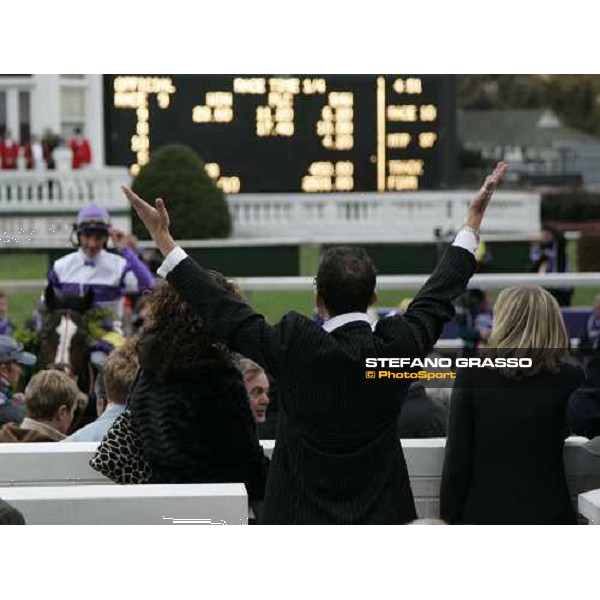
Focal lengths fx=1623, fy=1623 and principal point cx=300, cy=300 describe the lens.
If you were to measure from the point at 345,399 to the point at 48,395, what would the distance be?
1.43 meters

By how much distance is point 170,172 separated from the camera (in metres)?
7.23

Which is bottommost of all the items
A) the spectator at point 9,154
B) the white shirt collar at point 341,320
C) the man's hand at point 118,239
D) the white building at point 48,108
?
the man's hand at point 118,239

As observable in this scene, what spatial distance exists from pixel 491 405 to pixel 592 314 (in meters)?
4.30

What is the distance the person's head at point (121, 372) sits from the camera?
5.24m

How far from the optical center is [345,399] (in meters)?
4.29

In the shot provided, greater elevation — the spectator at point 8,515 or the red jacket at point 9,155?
the red jacket at point 9,155

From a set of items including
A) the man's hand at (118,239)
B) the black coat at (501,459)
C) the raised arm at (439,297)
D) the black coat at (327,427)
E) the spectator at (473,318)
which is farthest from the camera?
the man's hand at (118,239)

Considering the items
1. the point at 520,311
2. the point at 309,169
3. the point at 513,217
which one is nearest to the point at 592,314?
the point at 309,169

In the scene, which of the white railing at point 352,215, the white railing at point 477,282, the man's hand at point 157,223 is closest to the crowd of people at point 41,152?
the white railing at point 352,215

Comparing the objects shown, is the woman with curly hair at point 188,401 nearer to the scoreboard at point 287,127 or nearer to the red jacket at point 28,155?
the scoreboard at point 287,127

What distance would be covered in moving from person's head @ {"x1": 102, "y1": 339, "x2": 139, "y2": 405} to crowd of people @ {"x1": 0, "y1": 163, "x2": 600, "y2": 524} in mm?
324

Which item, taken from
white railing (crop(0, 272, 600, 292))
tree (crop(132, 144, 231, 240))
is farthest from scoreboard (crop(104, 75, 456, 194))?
white railing (crop(0, 272, 600, 292))

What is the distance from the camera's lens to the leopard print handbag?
454 cm

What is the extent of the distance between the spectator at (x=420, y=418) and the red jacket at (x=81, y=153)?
6963 mm
